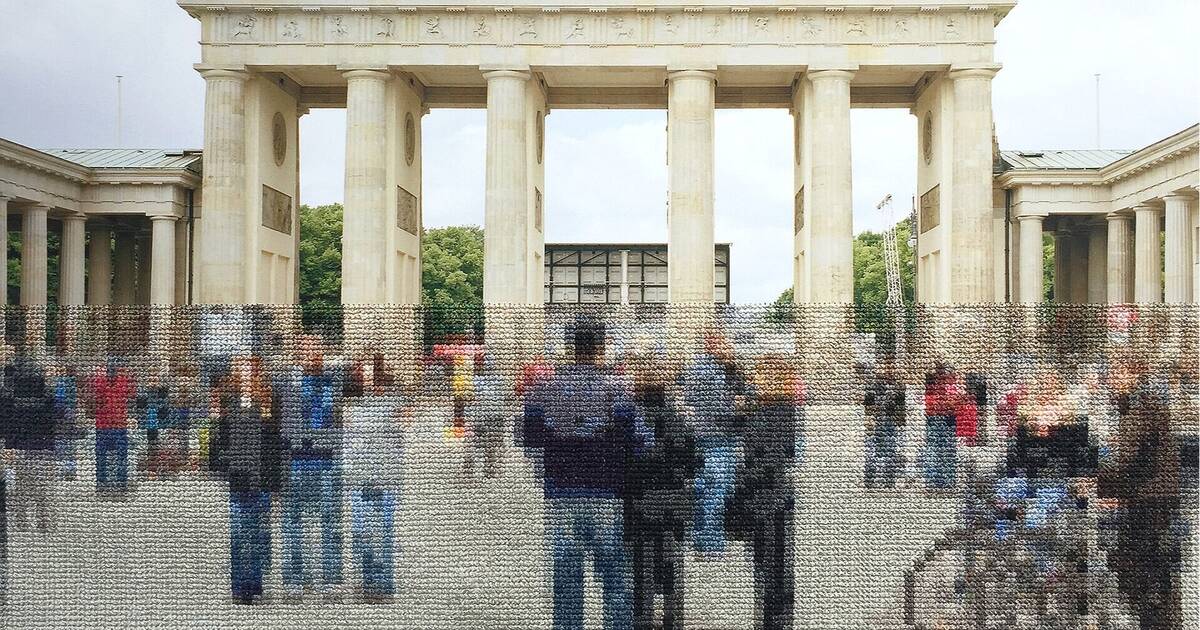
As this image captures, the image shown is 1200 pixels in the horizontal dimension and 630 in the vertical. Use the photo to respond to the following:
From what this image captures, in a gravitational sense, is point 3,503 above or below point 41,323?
below

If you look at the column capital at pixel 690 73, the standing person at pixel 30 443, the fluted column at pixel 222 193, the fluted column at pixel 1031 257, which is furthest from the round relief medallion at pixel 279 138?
the standing person at pixel 30 443

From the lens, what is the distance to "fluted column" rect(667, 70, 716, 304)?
147 ft

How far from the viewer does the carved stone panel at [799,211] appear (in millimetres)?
48594

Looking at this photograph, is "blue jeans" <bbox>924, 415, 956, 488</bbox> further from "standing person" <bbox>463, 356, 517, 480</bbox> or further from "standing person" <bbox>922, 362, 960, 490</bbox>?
"standing person" <bbox>463, 356, 517, 480</bbox>

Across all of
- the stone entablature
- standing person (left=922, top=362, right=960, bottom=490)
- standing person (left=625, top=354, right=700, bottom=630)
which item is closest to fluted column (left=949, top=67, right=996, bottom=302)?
the stone entablature

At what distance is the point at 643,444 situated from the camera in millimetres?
7898

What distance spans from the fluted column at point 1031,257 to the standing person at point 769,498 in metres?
45.1

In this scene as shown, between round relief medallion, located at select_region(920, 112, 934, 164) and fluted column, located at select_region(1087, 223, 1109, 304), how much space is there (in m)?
11.2

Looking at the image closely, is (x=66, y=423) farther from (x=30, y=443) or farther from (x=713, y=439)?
(x=713, y=439)

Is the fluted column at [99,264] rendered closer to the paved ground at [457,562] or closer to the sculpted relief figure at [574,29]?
the sculpted relief figure at [574,29]

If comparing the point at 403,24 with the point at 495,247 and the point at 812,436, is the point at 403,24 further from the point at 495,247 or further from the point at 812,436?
the point at 812,436

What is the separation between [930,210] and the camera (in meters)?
48.4

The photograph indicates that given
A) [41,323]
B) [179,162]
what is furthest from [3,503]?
[179,162]

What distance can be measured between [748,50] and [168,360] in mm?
39860
